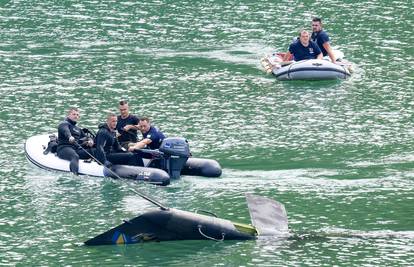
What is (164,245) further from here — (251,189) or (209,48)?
(209,48)

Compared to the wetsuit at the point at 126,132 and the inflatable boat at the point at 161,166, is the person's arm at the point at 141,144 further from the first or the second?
the wetsuit at the point at 126,132

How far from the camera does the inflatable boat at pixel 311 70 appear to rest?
4834 cm

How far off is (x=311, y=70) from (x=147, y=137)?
1296cm

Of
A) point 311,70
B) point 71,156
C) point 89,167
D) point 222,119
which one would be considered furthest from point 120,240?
point 311,70

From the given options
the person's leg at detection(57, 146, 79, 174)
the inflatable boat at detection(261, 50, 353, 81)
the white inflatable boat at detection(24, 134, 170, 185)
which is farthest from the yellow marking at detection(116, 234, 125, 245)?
the inflatable boat at detection(261, 50, 353, 81)

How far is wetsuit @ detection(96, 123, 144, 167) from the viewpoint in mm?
36188

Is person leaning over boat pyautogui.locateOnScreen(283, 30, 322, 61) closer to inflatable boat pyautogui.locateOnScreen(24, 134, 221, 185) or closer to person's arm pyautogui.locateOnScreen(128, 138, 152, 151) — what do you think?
inflatable boat pyautogui.locateOnScreen(24, 134, 221, 185)

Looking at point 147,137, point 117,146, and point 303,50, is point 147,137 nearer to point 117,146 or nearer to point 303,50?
point 117,146

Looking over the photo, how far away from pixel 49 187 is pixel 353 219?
826 centimetres

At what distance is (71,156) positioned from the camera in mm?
36719

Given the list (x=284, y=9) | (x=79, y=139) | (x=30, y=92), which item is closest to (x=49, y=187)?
(x=79, y=139)

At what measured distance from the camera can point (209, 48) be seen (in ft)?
180

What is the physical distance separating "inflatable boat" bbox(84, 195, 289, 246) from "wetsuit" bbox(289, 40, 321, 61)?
1786 centimetres

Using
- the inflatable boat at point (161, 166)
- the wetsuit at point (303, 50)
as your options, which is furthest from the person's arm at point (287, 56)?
the inflatable boat at point (161, 166)
